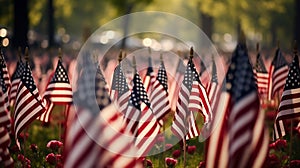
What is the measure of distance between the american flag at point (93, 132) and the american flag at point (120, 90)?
3278mm

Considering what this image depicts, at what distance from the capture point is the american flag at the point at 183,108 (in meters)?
10.2

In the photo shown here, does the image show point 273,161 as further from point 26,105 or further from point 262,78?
point 262,78

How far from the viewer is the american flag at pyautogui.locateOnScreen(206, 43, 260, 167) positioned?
7.43 metres

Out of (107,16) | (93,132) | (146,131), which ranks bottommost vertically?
(146,131)

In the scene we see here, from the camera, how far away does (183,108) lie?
10.4 metres

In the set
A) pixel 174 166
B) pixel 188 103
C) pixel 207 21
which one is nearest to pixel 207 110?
pixel 188 103

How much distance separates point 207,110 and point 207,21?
171 ft

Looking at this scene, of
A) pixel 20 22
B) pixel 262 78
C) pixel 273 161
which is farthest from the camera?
pixel 20 22

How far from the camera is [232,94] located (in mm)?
7621

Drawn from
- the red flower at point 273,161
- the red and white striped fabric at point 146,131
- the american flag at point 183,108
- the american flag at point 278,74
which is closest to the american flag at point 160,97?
the american flag at point 183,108

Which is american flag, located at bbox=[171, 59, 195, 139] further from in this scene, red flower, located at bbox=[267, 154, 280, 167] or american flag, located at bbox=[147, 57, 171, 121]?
red flower, located at bbox=[267, 154, 280, 167]

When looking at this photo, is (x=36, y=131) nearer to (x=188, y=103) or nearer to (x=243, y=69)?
(x=188, y=103)

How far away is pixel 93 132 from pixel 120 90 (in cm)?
445

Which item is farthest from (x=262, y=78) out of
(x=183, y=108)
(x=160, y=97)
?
(x=183, y=108)
